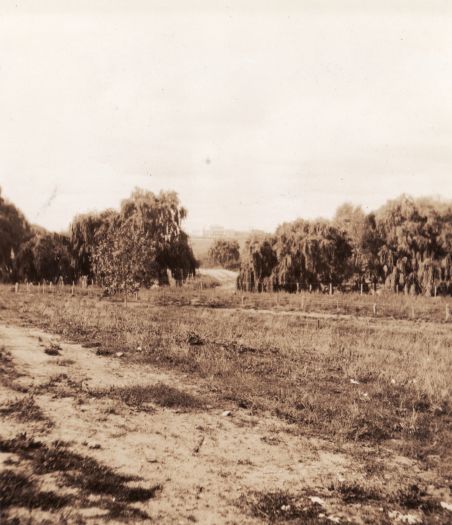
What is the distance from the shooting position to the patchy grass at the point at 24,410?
23.1ft

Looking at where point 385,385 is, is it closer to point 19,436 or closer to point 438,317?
point 19,436

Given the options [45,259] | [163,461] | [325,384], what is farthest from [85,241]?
[163,461]

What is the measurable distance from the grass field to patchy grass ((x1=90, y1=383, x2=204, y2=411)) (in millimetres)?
20

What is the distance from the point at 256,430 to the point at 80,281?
33875 mm

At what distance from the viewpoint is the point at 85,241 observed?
128ft

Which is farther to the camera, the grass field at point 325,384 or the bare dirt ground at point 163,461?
the grass field at point 325,384

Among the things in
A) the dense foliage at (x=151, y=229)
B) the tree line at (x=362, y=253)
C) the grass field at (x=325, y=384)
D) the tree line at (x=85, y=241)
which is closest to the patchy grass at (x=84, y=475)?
the grass field at (x=325, y=384)

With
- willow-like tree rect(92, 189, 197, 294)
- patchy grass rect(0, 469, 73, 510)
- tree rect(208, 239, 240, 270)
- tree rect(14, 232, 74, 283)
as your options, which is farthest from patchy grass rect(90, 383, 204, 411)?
tree rect(208, 239, 240, 270)

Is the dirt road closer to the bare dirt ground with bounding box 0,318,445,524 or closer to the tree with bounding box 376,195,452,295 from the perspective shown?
the bare dirt ground with bounding box 0,318,445,524

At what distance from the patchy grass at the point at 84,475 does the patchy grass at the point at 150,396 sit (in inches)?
91.5

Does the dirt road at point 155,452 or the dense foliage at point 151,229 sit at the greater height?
the dense foliage at point 151,229

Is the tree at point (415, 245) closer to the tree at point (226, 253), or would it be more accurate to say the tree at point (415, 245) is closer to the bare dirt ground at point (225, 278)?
the bare dirt ground at point (225, 278)

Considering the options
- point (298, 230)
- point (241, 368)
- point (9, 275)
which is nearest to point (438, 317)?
point (298, 230)

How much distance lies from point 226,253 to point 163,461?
8151 centimetres
